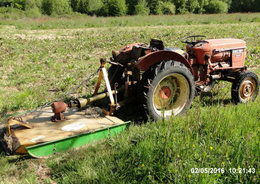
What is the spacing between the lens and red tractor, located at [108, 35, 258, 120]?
12.4 feet

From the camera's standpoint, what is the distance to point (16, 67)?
7.34 metres

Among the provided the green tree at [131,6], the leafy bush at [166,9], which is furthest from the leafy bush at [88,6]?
the leafy bush at [166,9]

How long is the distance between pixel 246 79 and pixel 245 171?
2.80 m

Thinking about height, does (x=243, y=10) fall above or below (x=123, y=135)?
above

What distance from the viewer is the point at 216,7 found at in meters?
56.6

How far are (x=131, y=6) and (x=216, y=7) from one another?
66.4 feet

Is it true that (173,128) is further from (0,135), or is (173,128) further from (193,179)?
(0,135)

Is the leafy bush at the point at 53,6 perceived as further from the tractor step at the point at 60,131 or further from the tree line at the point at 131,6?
the tractor step at the point at 60,131

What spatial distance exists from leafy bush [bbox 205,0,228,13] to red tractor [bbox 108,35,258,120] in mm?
55426

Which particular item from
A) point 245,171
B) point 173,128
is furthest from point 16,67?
point 245,171

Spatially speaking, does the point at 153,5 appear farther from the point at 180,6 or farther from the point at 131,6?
the point at 180,6

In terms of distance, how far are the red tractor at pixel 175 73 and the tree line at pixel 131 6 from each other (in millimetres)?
50836

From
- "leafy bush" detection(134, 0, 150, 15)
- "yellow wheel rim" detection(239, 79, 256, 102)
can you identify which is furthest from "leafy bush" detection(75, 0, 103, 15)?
"yellow wheel rim" detection(239, 79, 256, 102)

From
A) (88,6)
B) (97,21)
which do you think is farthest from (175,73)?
(88,6)
